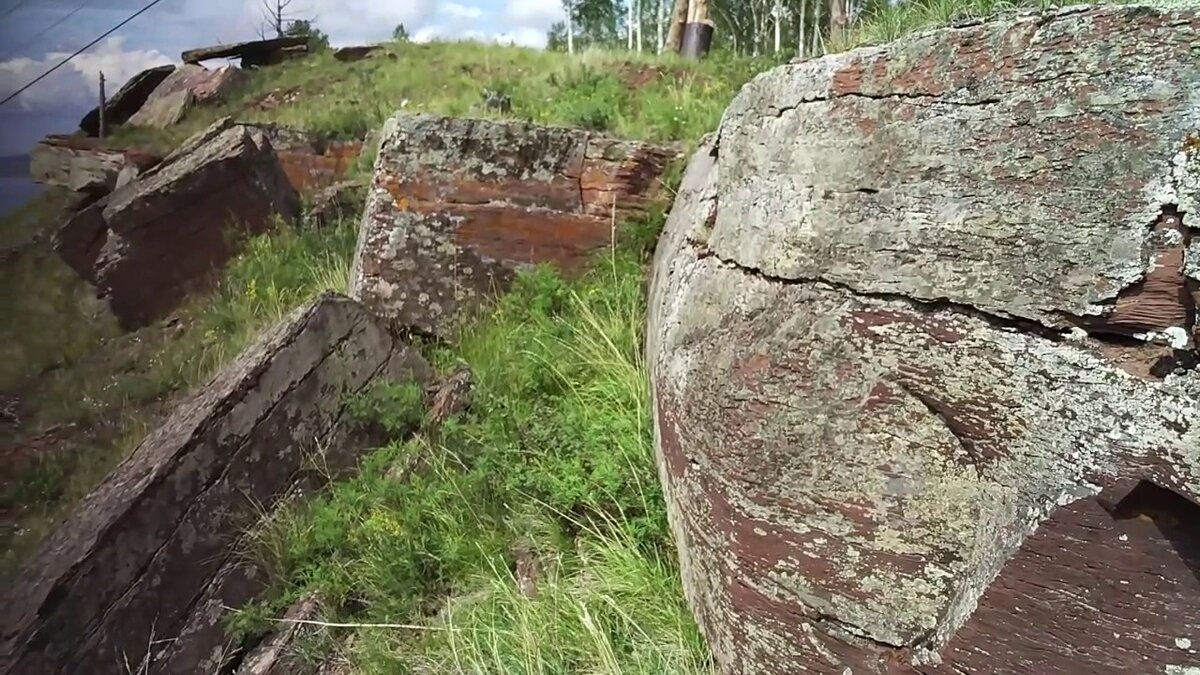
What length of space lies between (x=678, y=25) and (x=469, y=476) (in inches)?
316

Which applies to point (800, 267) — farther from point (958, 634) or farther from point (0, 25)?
point (0, 25)

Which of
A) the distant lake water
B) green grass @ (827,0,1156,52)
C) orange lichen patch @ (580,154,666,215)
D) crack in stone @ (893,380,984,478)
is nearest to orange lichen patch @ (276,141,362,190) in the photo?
orange lichen patch @ (580,154,666,215)

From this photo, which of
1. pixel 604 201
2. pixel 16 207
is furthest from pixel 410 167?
pixel 16 207

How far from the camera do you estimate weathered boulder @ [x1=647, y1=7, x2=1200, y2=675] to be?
1489 millimetres

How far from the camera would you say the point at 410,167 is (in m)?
4.73

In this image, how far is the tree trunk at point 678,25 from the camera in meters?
9.86

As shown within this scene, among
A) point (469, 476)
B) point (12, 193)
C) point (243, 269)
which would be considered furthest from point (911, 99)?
point (243, 269)

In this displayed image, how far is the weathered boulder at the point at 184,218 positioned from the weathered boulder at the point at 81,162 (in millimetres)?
142

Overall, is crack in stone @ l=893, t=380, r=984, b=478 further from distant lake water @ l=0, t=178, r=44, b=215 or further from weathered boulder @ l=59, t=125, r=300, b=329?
weathered boulder @ l=59, t=125, r=300, b=329

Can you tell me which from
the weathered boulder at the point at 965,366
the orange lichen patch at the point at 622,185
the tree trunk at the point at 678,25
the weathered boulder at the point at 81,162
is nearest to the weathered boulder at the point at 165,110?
the weathered boulder at the point at 81,162

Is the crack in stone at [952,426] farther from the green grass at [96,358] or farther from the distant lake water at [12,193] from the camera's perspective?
the green grass at [96,358]

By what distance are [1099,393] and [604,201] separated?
3276mm

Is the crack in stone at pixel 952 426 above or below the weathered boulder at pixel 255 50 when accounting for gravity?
below

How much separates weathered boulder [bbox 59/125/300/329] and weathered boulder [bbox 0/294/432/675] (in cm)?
151
